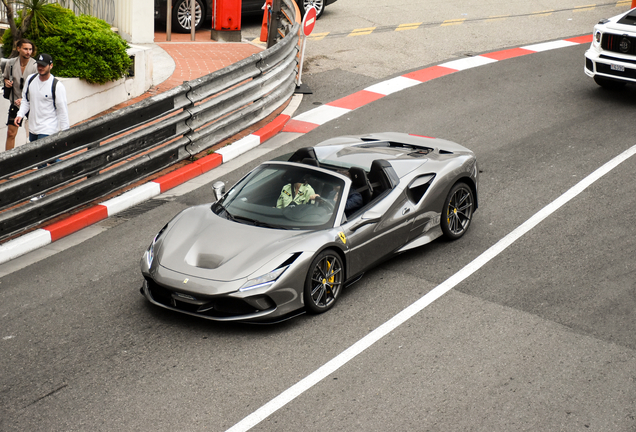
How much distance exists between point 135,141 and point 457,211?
169 inches

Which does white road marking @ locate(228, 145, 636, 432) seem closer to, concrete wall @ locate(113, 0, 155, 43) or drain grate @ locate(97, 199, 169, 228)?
drain grate @ locate(97, 199, 169, 228)

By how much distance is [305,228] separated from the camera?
700 cm

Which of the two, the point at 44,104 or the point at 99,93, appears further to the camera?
the point at 99,93

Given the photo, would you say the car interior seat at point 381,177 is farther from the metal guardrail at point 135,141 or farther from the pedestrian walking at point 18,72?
the pedestrian walking at point 18,72

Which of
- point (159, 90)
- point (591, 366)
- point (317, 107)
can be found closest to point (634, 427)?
point (591, 366)

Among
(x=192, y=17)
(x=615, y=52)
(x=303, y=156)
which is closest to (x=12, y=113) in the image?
(x=303, y=156)

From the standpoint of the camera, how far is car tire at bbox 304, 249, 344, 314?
667 cm

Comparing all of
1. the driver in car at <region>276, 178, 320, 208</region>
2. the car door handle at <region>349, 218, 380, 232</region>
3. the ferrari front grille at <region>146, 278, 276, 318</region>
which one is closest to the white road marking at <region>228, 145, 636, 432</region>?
the ferrari front grille at <region>146, 278, 276, 318</region>

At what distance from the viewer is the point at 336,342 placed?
6.45m

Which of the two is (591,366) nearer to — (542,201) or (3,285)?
(542,201)

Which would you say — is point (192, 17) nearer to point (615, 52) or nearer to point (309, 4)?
point (309, 4)

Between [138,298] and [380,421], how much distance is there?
113 inches

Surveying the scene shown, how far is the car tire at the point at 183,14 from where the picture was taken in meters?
17.1

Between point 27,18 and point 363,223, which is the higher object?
point 27,18
